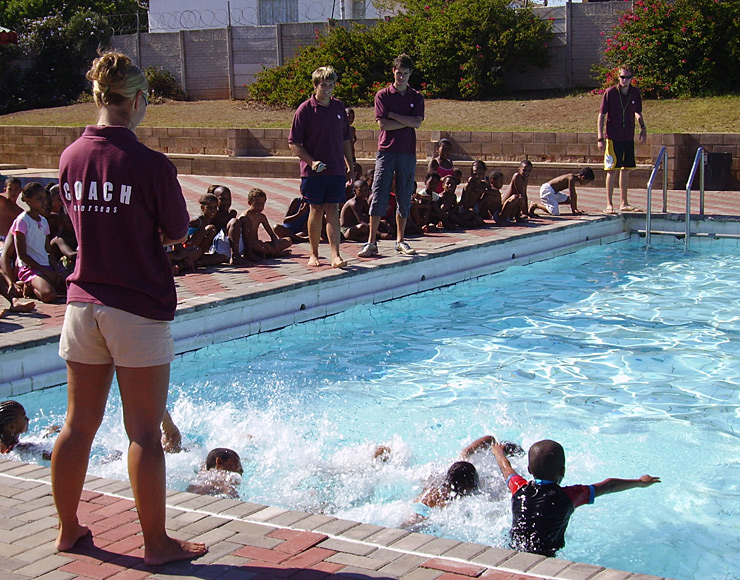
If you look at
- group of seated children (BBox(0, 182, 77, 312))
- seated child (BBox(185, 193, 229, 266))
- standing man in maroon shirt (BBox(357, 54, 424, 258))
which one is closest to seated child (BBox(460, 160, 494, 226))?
standing man in maroon shirt (BBox(357, 54, 424, 258))

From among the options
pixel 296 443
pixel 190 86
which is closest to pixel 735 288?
pixel 296 443

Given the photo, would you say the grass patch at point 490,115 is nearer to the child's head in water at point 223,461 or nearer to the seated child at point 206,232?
the seated child at point 206,232

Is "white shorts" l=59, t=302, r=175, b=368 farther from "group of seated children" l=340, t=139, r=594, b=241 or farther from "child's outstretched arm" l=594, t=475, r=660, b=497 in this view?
"group of seated children" l=340, t=139, r=594, b=241

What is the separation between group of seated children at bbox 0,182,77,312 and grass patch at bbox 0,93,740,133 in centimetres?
1268

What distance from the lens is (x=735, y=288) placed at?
32.2ft

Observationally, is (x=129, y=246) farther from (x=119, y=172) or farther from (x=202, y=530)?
(x=202, y=530)

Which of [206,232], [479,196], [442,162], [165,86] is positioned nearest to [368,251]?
[206,232]

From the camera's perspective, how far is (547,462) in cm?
398

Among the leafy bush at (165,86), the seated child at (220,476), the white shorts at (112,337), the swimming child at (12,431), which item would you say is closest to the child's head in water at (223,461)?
the seated child at (220,476)

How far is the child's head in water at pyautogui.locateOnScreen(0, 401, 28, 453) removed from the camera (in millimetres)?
5004

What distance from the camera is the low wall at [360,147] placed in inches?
623

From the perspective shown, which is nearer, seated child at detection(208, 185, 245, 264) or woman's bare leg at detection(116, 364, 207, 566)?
woman's bare leg at detection(116, 364, 207, 566)

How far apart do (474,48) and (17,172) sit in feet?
38.5

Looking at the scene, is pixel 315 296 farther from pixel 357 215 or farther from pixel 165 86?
pixel 165 86
